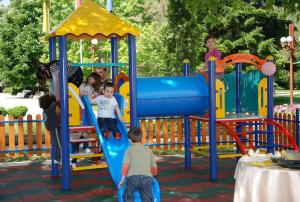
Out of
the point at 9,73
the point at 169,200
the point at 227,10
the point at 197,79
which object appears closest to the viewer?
the point at 169,200

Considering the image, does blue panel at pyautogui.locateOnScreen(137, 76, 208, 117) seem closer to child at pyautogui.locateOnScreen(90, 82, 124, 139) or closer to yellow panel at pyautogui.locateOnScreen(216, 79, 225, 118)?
yellow panel at pyautogui.locateOnScreen(216, 79, 225, 118)

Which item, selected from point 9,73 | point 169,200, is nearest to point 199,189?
point 169,200

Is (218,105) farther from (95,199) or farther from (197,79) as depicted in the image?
(95,199)

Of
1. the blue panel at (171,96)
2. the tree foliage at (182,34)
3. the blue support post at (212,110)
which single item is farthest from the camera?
the tree foliage at (182,34)

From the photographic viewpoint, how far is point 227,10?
32469mm

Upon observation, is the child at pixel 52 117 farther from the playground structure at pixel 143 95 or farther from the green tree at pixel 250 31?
the green tree at pixel 250 31

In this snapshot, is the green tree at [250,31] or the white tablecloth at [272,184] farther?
the green tree at [250,31]

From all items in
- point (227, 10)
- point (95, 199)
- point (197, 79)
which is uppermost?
point (227, 10)

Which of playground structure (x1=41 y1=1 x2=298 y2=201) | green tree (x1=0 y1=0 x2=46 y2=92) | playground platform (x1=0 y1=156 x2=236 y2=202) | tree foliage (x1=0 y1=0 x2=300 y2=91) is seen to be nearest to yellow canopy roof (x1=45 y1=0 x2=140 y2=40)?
playground structure (x1=41 y1=1 x2=298 y2=201)

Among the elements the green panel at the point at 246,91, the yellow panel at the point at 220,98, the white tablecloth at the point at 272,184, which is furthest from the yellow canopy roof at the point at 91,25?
the white tablecloth at the point at 272,184

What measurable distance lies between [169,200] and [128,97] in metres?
2.38

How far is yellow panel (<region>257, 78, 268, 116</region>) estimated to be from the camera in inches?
408

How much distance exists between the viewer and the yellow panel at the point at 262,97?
10.4 meters

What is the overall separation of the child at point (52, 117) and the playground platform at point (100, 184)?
2.53 ft
